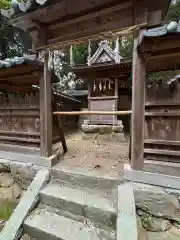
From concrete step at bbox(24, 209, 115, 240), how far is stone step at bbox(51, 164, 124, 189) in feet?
1.95

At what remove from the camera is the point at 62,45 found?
2.99m

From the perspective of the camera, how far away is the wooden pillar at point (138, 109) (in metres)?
2.39

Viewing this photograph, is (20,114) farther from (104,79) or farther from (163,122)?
(104,79)

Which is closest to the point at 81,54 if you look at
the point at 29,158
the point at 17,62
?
the point at 17,62

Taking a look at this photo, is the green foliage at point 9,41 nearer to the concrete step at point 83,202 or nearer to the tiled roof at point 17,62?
the tiled roof at point 17,62

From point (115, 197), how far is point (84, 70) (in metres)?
5.90

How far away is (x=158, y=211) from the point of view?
2.30 m

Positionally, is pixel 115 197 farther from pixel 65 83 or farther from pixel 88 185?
pixel 65 83

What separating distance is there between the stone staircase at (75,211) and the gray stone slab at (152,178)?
29 centimetres

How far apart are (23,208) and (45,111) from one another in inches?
64.6

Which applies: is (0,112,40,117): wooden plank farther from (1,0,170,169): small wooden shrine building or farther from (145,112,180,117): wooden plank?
(145,112,180,117): wooden plank

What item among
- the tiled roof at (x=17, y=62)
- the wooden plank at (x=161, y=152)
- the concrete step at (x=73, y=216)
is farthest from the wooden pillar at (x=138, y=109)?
the tiled roof at (x=17, y=62)

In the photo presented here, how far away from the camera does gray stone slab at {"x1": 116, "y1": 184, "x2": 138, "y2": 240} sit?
5.84 ft

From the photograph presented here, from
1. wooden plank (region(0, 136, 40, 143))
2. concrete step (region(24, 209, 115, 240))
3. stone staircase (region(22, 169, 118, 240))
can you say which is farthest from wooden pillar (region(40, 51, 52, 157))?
concrete step (region(24, 209, 115, 240))
